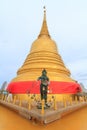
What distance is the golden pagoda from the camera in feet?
37.8

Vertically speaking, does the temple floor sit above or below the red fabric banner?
below

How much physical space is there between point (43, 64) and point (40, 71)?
2.37ft

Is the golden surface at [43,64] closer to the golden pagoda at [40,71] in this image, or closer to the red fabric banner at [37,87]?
the golden pagoda at [40,71]

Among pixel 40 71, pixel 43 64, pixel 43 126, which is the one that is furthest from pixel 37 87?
pixel 43 126

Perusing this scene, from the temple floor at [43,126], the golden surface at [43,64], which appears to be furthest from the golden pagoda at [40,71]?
the temple floor at [43,126]

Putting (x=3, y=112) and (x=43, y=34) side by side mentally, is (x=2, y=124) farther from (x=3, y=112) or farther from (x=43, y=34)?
(x=43, y=34)

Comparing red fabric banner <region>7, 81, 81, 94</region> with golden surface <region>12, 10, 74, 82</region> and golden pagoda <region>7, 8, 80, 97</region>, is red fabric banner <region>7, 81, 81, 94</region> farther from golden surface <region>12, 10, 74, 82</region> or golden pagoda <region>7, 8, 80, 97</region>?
golden surface <region>12, 10, 74, 82</region>

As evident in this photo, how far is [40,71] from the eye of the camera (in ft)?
41.6

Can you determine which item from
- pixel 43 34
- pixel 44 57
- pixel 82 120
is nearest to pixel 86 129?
pixel 82 120

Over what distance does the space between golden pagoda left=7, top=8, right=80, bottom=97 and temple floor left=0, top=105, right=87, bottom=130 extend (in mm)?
2911

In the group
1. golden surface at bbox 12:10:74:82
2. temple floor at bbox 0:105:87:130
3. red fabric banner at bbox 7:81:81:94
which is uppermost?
golden surface at bbox 12:10:74:82

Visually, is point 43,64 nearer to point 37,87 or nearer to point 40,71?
point 40,71

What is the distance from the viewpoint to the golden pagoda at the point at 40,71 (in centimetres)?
1151

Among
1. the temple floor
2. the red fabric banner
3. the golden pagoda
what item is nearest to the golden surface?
the golden pagoda
